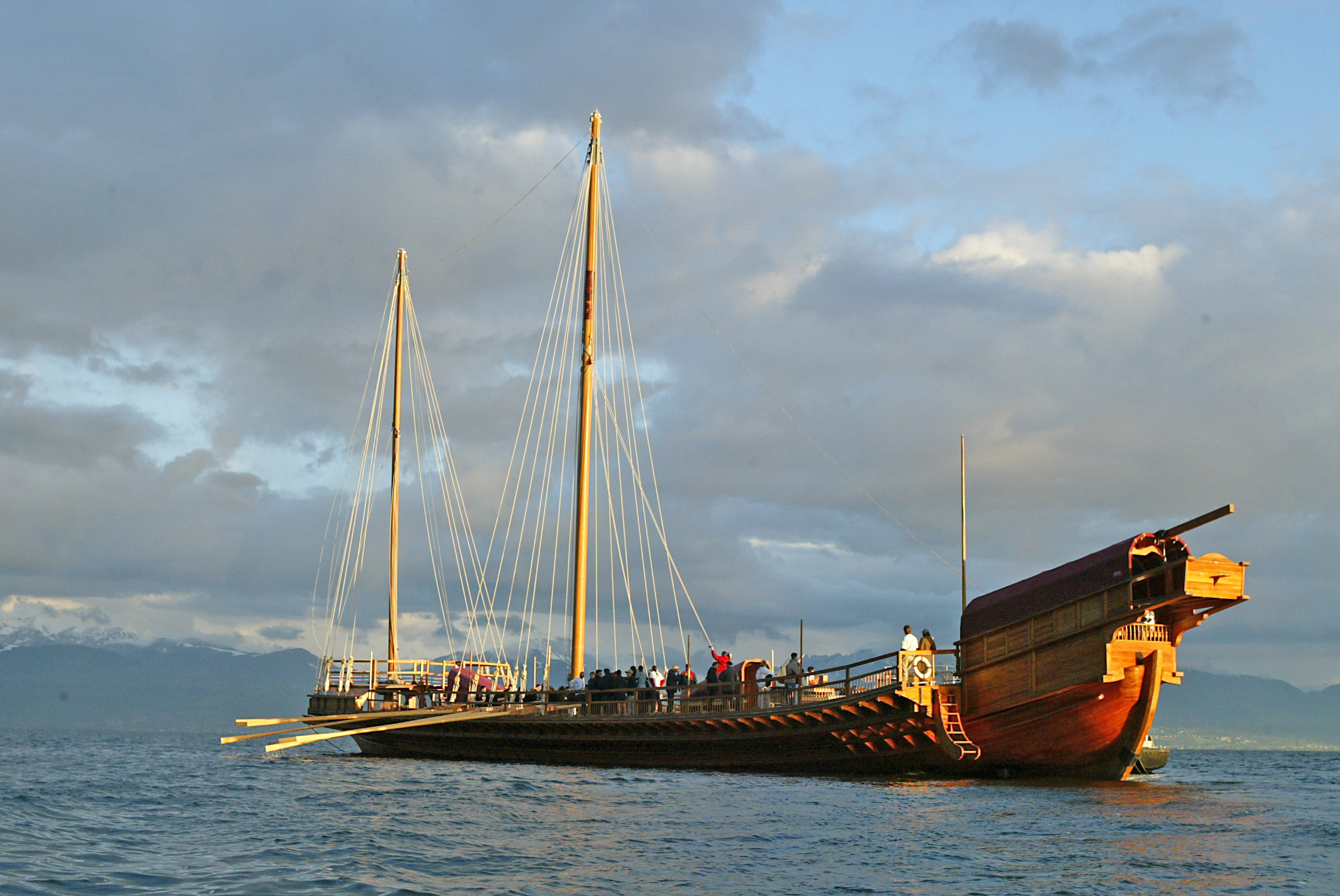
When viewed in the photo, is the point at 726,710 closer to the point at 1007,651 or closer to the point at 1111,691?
the point at 1007,651

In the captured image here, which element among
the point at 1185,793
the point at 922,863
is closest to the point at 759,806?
the point at 922,863

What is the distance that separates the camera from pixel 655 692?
32969mm

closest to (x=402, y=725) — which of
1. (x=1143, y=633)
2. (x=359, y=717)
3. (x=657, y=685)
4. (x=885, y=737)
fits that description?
(x=359, y=717)

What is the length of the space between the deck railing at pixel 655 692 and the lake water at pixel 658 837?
2184mm

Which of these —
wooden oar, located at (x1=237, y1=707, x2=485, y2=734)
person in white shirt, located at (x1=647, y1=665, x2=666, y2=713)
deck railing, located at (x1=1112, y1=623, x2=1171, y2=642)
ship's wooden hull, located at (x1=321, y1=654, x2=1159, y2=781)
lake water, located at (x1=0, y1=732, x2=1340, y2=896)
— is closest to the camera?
lake water, located at (x1=0, y1=732, x2=1340, y2=896)

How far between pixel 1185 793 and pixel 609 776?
50.1ft

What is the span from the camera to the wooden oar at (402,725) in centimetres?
3066

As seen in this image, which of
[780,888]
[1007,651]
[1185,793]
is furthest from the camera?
[1185,793]

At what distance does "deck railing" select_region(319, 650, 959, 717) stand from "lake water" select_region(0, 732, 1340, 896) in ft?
7.16

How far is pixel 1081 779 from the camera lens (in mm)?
28219

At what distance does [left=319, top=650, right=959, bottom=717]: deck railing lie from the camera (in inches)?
1097

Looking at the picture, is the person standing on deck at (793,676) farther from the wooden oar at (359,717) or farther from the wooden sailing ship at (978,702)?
the wooden oar at (359,717)

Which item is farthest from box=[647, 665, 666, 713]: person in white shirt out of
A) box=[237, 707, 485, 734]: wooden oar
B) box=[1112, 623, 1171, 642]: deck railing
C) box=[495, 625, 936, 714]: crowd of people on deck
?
box=[1112, 623, 1171, 642]: deck railing

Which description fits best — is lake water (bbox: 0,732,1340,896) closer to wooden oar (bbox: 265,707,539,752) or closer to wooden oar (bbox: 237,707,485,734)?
wooden oar (bbox: 265,707,539,752)
